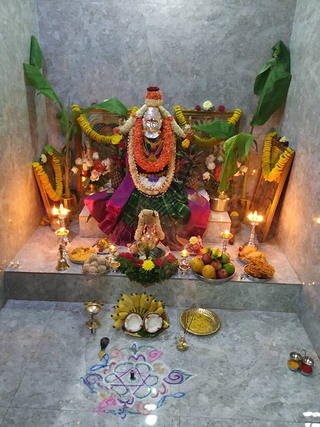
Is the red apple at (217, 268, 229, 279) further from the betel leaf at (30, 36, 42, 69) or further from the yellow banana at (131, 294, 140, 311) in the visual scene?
the betel leaf at (30, 36, 42, 69)

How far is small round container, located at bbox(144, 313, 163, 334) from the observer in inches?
182

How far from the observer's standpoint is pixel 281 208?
611cm

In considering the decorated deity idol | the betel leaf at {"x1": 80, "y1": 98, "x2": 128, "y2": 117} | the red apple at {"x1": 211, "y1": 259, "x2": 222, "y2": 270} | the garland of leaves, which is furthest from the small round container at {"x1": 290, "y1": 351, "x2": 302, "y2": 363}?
the betel leaf at {"x1": 80, "y1": 98, "x2": 128, "y2": 117}

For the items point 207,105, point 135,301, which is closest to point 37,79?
point 207,105

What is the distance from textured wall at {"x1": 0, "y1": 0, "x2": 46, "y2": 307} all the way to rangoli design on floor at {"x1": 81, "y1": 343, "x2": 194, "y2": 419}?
6.08 feet

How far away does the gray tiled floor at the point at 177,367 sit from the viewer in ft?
12.1

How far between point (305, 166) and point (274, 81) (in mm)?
1508

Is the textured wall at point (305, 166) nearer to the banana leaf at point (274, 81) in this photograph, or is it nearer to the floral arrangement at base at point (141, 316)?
the banana leaf at point (274, 81)

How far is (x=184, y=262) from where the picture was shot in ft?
17.4

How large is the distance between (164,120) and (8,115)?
217cm

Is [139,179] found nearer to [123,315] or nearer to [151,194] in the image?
[151,194]

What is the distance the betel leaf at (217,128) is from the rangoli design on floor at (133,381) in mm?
3325

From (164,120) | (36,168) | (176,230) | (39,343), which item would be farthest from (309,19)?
(39,343)

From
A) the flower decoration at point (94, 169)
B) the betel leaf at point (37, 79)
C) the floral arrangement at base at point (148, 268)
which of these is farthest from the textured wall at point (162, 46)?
the floral arrangement at base at point (148, 268)
